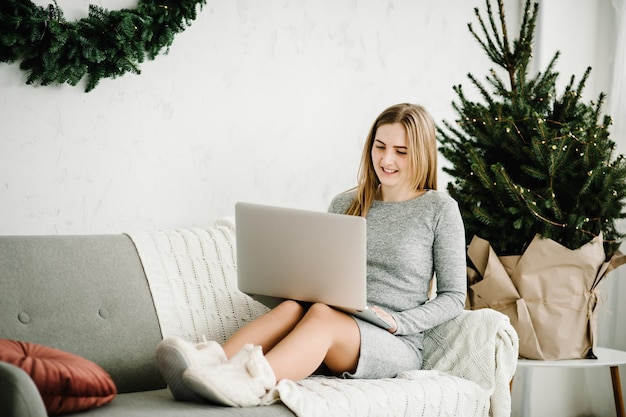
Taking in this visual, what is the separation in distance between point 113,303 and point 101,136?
569 millimetres

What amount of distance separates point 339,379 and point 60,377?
747mm

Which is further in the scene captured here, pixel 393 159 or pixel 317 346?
pixel 393 159

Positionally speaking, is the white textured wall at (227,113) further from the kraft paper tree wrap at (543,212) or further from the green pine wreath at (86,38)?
the kraft paper tree wrap at (543,212)

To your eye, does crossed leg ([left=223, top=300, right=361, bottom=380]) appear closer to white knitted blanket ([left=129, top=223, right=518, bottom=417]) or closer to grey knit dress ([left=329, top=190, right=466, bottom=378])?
white knitted blanket ([left=129, top=223, right=518, bottom=417])

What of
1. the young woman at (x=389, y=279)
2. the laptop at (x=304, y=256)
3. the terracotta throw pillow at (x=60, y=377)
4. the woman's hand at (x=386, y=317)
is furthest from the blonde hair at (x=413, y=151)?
the terracotta throw pillow at (x=60, y=377)

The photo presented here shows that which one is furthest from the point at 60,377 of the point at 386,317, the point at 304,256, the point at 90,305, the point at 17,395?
the point at 386,317

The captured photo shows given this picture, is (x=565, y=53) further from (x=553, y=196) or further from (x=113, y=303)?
(x=113, y=303)

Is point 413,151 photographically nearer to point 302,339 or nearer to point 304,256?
point 304,256

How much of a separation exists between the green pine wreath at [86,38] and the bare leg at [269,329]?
903 mm

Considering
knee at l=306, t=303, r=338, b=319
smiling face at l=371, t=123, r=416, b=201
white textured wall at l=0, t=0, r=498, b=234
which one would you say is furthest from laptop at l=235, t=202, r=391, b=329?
white textured wall at l=0, t=0, r=498, b=234

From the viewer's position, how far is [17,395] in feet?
4.22

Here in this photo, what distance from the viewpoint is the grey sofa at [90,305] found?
6.13ft

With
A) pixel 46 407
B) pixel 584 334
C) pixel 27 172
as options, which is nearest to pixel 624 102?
pixel 584 334

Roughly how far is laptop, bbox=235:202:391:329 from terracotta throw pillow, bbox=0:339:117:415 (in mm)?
494
